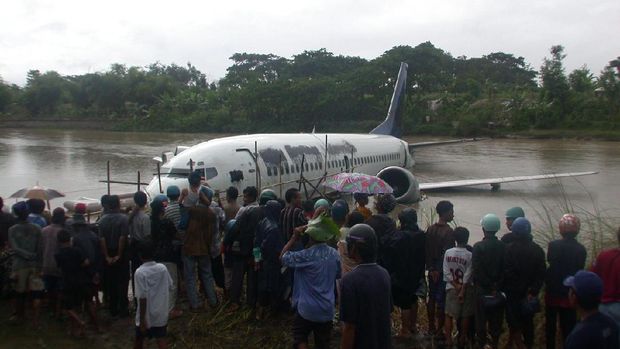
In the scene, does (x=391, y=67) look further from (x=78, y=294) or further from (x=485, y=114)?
(x=78, y=294)

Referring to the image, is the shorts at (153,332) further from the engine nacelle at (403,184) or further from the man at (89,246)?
the engine nacelle at (403,184)

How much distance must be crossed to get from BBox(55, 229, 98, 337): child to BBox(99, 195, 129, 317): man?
0.41 meters

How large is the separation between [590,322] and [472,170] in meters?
30.2

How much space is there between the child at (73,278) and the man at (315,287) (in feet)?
8.98

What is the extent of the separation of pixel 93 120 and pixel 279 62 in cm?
3139

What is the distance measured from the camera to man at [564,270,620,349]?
3750mm

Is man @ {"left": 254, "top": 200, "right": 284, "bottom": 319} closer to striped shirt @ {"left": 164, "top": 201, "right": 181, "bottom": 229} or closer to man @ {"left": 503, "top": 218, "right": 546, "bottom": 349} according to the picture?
striped shirt @ {"left": 164, "top": 201, "right": 181, "bottom": 229}

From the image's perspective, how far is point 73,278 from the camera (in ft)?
21.7

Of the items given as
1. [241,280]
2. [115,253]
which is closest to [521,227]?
[241,280]

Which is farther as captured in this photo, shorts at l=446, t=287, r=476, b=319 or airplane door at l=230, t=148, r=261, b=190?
airplane door at l=230, t=148, r=261, b=190

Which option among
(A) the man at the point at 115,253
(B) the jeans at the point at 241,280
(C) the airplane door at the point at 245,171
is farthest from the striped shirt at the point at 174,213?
(C) the airplane door at the point at 245,171

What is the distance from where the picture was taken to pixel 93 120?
7762cm

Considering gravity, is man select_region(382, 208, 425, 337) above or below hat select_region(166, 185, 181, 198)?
below

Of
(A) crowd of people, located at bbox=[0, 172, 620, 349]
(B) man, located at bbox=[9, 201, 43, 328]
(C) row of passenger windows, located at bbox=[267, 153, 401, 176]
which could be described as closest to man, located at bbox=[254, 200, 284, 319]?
(A) crowd of people, located at bbox=[0, 172, 620, 349]
